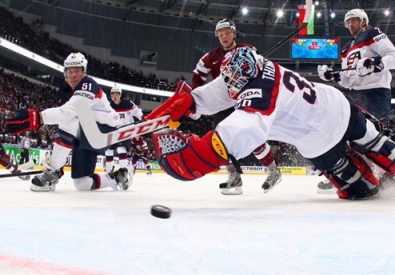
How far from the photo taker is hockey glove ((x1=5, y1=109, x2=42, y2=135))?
252cm

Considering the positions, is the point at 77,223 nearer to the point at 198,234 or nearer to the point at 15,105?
the point at 198,234

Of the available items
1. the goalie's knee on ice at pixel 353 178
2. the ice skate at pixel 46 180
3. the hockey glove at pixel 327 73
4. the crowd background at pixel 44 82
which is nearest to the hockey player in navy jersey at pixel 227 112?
the hockey glove at pixel 327 73

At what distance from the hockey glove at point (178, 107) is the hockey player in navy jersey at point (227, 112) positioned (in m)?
0.91

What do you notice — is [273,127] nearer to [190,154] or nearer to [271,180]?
[190,154]

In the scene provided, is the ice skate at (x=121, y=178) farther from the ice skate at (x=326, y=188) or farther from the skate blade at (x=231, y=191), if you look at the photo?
the ice skate at (x=326, y=188)

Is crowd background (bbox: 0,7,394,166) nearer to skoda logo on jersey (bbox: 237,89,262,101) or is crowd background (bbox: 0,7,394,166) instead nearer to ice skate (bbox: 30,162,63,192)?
ice skate (bbox: 30,162,63,192)

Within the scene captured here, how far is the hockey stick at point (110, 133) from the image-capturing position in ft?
6.77

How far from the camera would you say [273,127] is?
7.32 feet

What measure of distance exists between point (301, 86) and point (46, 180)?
2.10 meters

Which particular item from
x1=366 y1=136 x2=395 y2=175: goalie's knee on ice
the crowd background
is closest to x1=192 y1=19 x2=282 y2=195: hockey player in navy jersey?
x1=366 y1=136 x2=395 y2=175: goalie's knee on ice

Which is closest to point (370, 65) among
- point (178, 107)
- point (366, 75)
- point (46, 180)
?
point (366, 75)

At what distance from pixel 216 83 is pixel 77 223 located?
138cm

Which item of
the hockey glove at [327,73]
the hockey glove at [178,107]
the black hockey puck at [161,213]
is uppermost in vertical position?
the hockey glove at [327,73]

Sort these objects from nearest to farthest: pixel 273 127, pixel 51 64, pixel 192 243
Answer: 1. pixel 192 243
2. pixel 273 127
3. pixel 51 64
